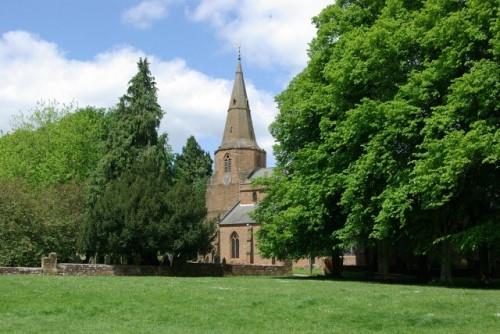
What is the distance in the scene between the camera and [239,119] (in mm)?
71188

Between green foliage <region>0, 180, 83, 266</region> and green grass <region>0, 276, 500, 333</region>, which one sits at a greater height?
green foliage <region>0, 180, 83, 266</region>

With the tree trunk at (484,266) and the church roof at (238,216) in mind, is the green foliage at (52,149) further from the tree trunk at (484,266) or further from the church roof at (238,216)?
the tree trunk at (484,266)

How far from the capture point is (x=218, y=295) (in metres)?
17.2

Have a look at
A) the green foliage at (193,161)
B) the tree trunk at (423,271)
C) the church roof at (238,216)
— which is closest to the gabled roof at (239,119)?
the church roof at (238,216)

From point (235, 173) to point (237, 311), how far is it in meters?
58.6

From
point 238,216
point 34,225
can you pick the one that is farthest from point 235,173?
point 34,225

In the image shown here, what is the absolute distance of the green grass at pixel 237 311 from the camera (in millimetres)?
12008

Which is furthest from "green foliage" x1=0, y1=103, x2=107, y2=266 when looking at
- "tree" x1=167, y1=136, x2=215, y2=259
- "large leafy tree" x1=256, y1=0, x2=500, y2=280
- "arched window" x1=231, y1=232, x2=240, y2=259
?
"arched window" x1=231, y1=232, x2=240, y2=259

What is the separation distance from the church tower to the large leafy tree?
4051 cm

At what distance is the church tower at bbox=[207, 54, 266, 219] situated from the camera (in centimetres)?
7125

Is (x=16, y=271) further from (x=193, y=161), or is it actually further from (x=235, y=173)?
(x=193, y=161)

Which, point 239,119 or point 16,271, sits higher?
point 239,119

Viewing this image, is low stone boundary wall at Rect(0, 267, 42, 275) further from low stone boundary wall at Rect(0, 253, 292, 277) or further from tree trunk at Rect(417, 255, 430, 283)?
tree trunk at Rect(417, 255, 430, 283)

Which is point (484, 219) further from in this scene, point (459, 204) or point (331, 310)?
point (331, 310)
